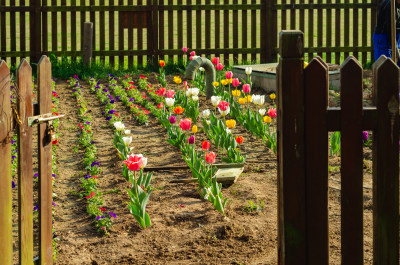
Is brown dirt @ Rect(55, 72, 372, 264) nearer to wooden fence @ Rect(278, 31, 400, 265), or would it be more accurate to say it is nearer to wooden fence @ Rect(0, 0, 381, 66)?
wooden fence @ Rect(278, 31, 400, 265)

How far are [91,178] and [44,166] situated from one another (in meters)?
1.92

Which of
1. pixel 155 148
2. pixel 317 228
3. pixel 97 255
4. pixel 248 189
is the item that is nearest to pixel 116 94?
pixel 155 148

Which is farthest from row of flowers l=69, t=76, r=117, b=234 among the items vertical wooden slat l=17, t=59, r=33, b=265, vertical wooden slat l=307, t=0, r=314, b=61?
vertical wooden slat l=307, t=0, r=314, b=61

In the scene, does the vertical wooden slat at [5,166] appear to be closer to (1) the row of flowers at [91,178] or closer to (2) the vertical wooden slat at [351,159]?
(1) the row of flowers at [91,178]

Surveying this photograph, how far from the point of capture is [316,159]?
2.76m

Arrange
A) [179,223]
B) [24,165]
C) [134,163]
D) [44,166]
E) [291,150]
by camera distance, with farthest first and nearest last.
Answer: [179,223]
[134,163]
[44,166]
[24,165]
[291,150]

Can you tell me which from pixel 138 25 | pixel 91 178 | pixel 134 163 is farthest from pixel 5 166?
pixel 138 25

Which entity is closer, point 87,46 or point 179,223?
point 179,223

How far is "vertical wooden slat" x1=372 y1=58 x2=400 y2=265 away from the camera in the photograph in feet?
9.01

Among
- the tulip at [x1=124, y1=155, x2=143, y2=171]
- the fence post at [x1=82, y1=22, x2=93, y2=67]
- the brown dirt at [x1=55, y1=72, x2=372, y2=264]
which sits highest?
the fence post at [x1=82, y1=22, x2=93, y2=67]

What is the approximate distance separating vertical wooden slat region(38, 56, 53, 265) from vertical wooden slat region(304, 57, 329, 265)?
1.34 meters

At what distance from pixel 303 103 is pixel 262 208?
6.86 ft

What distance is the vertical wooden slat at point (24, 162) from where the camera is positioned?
3264 millimetres

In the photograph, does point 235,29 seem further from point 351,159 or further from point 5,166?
point 351,159
